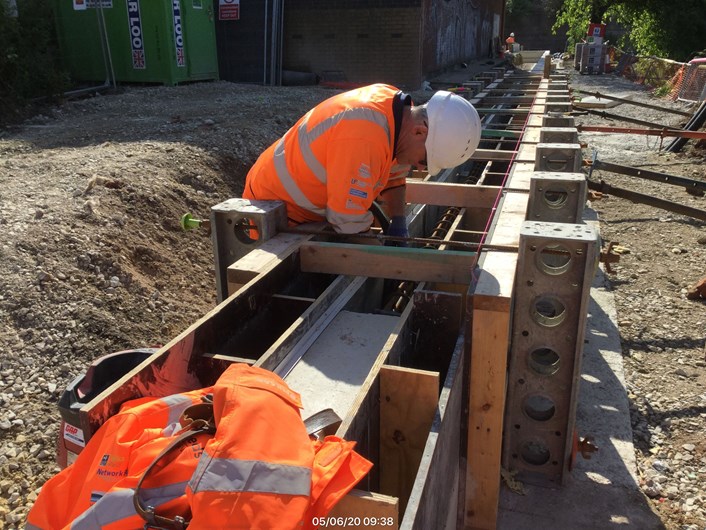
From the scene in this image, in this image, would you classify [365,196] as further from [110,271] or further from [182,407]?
[110,271]

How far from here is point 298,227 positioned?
389 cm

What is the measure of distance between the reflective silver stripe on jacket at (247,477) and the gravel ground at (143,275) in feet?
7.82

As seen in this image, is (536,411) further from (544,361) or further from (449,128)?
(449,128)

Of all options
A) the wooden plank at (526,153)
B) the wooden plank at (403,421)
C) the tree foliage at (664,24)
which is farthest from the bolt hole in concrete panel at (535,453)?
the tree foliage at (664,24)

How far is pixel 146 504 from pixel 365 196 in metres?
2.14

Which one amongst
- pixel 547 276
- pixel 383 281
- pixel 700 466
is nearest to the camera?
pixel 547 276

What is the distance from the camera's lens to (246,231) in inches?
152

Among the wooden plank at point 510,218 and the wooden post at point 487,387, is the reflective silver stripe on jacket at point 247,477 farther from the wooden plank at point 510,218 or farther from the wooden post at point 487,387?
the wooden plank at point 510,218

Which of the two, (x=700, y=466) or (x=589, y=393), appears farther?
(x=589, y=393)

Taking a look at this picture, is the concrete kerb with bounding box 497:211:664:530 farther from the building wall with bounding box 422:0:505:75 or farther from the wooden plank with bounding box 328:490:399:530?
the building wall with bounding box 422:0:505:75

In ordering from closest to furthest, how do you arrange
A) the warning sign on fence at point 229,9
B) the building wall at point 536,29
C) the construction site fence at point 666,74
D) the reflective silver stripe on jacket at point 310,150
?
1. the reflective silver stripe on jacket at point 310,150
2. the warning sign on fence at point 229,9
3. the construction site fence at point 666,74
4. the building wall at point 536,29

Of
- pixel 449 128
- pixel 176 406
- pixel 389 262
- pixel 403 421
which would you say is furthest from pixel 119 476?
pixel 449 128

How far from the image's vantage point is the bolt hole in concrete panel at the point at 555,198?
424cm

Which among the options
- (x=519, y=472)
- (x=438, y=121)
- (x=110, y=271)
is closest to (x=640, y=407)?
(x=519, y=472)
